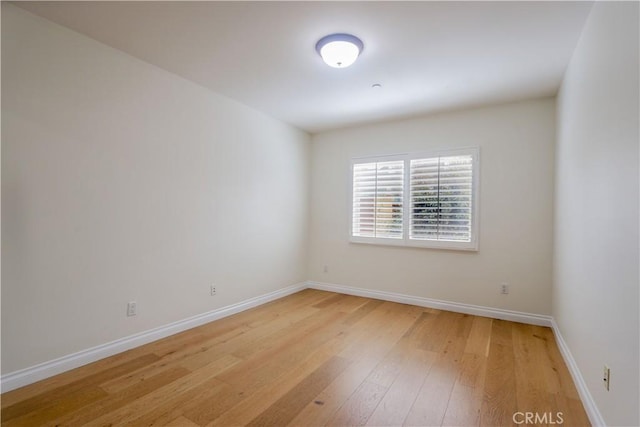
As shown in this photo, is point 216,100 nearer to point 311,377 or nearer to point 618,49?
point 311,377

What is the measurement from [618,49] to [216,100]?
329 centimetres

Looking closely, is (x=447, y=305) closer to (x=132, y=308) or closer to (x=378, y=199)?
(x=378, y=199)

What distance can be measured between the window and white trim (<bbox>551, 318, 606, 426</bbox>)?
4.36 ft

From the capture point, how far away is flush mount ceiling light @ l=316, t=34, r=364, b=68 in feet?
7.57

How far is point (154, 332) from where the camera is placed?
113 inches

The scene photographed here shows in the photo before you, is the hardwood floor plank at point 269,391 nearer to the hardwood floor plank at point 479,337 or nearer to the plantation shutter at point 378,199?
the hardwood floor plank at point 479,337

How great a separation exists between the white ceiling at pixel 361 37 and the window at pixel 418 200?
32.4 inches

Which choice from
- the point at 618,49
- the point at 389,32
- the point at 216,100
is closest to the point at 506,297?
the point at 618,49

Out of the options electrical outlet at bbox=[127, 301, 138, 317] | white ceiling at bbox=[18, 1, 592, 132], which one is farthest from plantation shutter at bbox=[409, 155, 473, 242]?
electrical outlet at bbox=[127, 301, 138, 317]

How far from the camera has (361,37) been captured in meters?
2.33

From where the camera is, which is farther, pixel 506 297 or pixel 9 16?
pixel 506 297

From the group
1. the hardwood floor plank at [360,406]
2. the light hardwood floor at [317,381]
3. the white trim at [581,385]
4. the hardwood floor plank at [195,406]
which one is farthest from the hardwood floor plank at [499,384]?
the hardwood floor plank at [195,406]

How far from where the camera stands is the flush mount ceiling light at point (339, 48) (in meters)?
2.31

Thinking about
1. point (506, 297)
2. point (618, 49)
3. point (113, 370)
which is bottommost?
point (113, 370)
